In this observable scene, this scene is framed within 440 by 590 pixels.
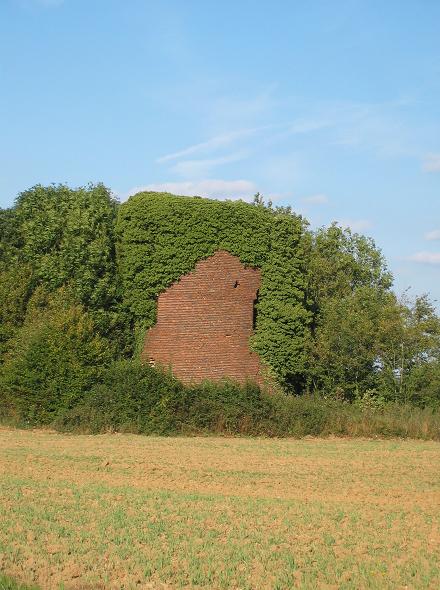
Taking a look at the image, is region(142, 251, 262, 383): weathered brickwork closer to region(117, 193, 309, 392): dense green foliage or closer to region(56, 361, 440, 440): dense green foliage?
region(117, 193, 309, 392): dense green foliage

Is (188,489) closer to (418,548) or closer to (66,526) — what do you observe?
(66,526)

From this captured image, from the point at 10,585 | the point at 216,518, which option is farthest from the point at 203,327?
the point at 10,585

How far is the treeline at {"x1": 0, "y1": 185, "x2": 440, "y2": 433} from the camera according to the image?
30.3 m

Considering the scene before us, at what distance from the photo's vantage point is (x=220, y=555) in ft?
33.8

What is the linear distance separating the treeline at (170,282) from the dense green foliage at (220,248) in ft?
0.12

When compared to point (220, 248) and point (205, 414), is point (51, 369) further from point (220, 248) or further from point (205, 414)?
point (220, 248)

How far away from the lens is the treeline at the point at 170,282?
99.5 ft

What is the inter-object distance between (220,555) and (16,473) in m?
7.93

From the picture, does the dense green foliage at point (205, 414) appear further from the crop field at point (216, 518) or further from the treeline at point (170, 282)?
the crop field at point (216, 518)

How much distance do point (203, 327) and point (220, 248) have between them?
9.55ft

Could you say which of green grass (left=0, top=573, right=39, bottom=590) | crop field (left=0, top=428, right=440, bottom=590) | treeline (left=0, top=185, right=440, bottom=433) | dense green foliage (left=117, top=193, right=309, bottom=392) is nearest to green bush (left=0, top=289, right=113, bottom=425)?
treeline (left=0, top=185, right=440, bottom=433)

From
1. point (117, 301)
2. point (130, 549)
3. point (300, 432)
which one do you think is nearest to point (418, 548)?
point (130, 549)

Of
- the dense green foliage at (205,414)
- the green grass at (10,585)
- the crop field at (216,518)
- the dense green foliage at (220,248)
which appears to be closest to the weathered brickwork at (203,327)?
the dense green foliage at (220,248)

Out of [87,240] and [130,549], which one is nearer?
[130,549]
